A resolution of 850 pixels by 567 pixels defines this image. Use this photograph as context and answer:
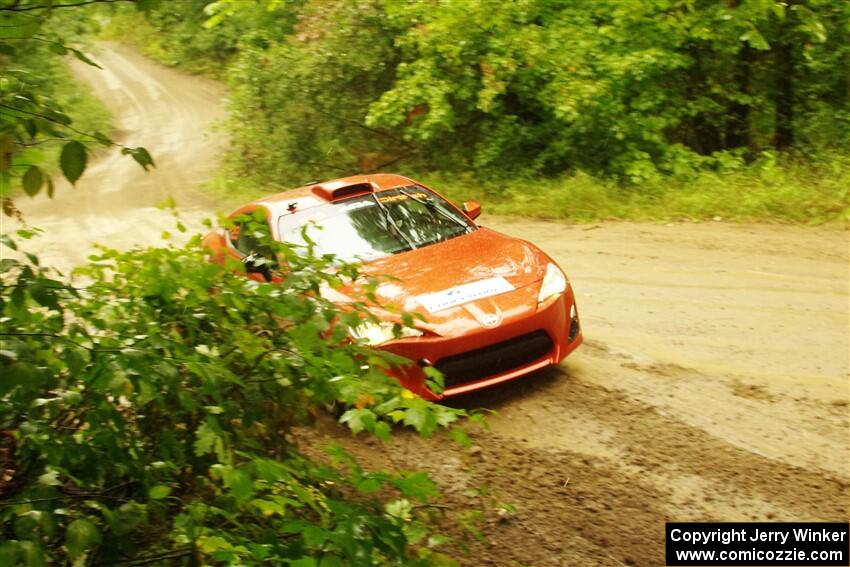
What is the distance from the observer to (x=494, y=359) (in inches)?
246

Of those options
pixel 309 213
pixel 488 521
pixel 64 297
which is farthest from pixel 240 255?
pixel 64 297

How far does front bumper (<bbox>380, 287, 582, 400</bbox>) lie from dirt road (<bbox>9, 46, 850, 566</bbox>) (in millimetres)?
296

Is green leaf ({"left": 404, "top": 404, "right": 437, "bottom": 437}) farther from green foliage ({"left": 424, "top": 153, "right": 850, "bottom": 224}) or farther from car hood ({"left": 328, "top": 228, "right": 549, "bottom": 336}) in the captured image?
green foliage ({"left": 424, "top": 153, "right": 850, "bottom": 224})

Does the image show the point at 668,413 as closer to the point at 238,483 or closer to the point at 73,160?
the point at 238,483

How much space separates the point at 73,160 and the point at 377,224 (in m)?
4.97

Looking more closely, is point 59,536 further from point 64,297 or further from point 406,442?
point 406,442

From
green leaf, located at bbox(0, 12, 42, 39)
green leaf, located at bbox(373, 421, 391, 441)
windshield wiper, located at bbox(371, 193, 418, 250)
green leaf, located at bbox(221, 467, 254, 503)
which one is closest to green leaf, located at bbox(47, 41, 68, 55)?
green leaf, located at bbox(0, 12, 42, 39)

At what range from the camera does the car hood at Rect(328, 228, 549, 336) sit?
6.21m

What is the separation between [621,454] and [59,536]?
3.53 meters

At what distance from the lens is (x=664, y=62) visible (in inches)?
579

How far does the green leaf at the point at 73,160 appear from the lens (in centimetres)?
251

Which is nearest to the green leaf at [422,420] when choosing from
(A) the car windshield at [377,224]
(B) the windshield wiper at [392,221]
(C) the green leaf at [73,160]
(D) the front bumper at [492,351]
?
(C) the green leaf at [73,160]

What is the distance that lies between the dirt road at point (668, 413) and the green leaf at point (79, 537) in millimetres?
2267

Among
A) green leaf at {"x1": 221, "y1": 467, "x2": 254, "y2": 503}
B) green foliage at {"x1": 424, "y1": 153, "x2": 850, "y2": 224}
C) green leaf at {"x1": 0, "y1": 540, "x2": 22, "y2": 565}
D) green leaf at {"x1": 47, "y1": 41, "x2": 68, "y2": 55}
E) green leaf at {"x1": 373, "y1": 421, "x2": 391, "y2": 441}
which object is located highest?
green leaf at {"x1": 47, "y1": 41, "x2": 68, "y2": 55}
